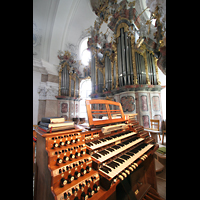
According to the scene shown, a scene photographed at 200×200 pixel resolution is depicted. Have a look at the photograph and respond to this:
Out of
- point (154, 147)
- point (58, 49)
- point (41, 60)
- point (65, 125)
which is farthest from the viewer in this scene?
point (58, 49)

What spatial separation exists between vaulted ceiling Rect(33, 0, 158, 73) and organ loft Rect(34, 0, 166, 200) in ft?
3.13

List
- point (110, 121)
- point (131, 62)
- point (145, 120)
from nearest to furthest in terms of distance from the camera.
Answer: point (110, 121) < point (145, 120) < point (131, 62)

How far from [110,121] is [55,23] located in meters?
9.47

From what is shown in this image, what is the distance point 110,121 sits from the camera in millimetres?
1622

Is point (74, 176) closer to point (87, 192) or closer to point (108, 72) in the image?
point (87, 192)

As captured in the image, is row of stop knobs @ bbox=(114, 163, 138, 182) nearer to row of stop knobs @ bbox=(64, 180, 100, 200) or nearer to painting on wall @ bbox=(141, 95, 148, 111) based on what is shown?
row of stop knobs @ bbox=(64, 180, 100, 200)

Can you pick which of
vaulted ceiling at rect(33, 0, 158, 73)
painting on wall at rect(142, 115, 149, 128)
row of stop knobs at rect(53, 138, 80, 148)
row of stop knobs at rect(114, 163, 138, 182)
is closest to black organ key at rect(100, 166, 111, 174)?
row of stop knobs at rect(114, 163, 138, 182)

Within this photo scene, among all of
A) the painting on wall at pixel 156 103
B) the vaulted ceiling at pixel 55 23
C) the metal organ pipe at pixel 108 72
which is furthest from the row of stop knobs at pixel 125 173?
the vaulted ceiling at pixel 55 23

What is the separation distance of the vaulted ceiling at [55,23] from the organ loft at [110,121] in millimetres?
955

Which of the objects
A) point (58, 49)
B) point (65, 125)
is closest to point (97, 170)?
point (65, 125)

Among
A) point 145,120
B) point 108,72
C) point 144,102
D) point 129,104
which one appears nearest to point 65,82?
point 108,72
